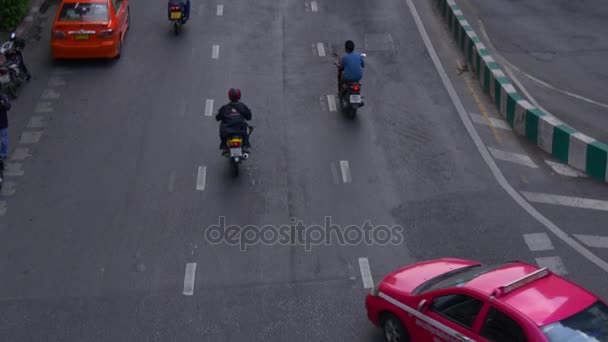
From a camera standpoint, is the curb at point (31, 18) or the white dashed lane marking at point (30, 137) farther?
the curb at point (31, 18)

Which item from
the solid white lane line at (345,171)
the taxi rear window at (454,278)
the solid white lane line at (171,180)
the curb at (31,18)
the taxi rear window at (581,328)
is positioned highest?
the taxi rear window at (581,328)

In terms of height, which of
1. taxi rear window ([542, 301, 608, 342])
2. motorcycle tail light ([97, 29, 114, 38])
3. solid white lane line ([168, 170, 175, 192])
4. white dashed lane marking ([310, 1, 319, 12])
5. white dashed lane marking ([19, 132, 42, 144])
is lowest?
white dashed lane marking ([19, 132, 42, 144])

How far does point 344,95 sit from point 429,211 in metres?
4.41

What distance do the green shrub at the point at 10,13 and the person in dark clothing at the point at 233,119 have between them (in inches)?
371

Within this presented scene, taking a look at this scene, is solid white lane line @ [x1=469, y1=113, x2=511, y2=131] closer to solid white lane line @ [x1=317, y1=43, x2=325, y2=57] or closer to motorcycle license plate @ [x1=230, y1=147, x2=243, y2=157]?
solid white lane line @ [x1=317, y1=43, x2=325, y2=57]

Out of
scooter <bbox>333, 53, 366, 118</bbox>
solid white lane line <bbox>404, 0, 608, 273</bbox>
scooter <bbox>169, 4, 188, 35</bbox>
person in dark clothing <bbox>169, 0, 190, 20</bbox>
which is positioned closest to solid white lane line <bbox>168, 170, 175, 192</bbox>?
scooter <bbox>333, 53, 366, 118</bbox>

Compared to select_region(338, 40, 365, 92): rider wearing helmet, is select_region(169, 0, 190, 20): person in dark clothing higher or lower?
lower

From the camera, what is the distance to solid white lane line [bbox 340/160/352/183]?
14.8 m

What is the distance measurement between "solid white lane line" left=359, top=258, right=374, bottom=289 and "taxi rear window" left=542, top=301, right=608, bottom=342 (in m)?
3.78

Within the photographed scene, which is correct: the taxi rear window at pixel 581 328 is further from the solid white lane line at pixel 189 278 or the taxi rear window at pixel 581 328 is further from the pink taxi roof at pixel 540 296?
the solid white lane line at pixel 189 278

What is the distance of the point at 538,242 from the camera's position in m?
12.7

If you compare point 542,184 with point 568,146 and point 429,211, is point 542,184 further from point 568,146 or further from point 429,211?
point 429,211

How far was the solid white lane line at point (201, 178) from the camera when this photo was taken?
48.2 ft

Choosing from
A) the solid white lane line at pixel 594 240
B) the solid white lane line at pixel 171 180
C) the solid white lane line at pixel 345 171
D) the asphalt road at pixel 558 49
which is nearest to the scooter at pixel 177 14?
the solid white lane line at pixel 171 180
